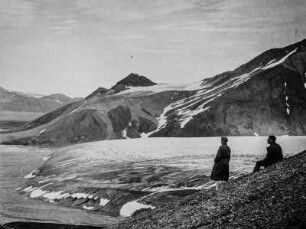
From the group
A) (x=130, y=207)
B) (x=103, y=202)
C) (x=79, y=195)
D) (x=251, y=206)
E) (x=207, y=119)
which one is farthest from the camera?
(x=207, y=119)

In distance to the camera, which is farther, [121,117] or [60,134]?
[121,117]

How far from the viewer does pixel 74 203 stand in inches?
1786

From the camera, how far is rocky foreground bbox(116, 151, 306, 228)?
52.8 ft

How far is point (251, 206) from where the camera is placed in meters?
17.6

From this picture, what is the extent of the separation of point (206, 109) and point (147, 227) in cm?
16852

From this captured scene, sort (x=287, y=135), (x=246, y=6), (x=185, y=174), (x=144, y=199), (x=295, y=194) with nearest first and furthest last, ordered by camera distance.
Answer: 1. (x=295, y=194)
2. (x=144, y=199)
3. (x=185, y=174)
4. (x=246, y=6)
5. (x=287, y=135)

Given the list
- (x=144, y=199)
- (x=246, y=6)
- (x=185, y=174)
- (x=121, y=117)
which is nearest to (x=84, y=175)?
(x=185, y=174)

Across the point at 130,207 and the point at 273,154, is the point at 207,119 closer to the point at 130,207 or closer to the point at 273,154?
the point at 130,207

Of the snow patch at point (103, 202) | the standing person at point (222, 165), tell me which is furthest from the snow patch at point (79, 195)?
the standing person at point (222, 165)

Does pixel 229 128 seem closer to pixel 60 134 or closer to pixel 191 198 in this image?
pixel 60 134

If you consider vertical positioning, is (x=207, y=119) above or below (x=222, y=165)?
above

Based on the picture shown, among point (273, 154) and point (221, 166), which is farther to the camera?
point (273, 154)

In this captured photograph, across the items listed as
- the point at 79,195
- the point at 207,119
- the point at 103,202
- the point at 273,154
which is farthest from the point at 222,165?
the point at 207,119

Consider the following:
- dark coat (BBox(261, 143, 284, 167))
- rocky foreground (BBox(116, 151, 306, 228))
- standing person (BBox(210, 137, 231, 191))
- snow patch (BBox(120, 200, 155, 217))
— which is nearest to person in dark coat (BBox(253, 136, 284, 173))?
dark coat (BBox(261, 143, 284, 167))
